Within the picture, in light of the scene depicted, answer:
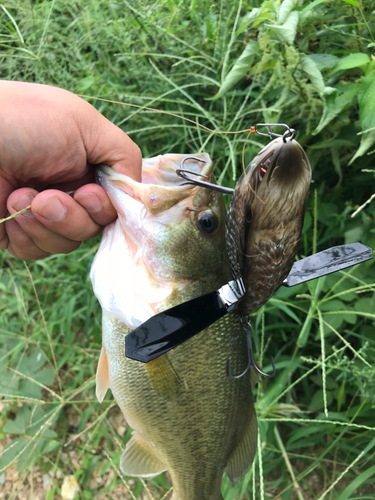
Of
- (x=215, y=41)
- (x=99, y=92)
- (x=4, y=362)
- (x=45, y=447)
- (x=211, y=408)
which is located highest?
(x=215, y=41)

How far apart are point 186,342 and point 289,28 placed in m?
1.09

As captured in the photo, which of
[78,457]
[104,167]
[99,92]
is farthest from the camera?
[78,457]

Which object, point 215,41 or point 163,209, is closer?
point 163,209

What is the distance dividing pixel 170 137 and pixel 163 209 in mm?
1197

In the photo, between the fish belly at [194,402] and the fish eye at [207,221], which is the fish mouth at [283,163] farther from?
the fish belly at [194,402]

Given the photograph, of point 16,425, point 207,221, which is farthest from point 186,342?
point 16,425

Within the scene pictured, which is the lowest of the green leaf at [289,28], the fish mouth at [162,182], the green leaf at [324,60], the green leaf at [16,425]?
the green leaf at [16,425]

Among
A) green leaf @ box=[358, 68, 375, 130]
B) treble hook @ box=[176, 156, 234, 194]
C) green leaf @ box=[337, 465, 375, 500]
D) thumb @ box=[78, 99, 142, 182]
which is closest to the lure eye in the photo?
treble hook @ box=[176, 156, 234, 194]

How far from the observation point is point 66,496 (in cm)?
216

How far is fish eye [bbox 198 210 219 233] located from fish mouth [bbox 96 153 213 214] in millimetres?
74

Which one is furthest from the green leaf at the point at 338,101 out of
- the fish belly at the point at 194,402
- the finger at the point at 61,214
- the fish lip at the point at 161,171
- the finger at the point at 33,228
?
the finger at the point at 33,228

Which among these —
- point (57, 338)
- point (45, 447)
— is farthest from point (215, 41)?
point (45, 447)

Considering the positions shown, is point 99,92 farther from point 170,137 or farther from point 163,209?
point 163,209

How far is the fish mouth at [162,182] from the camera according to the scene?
3.34 ft
